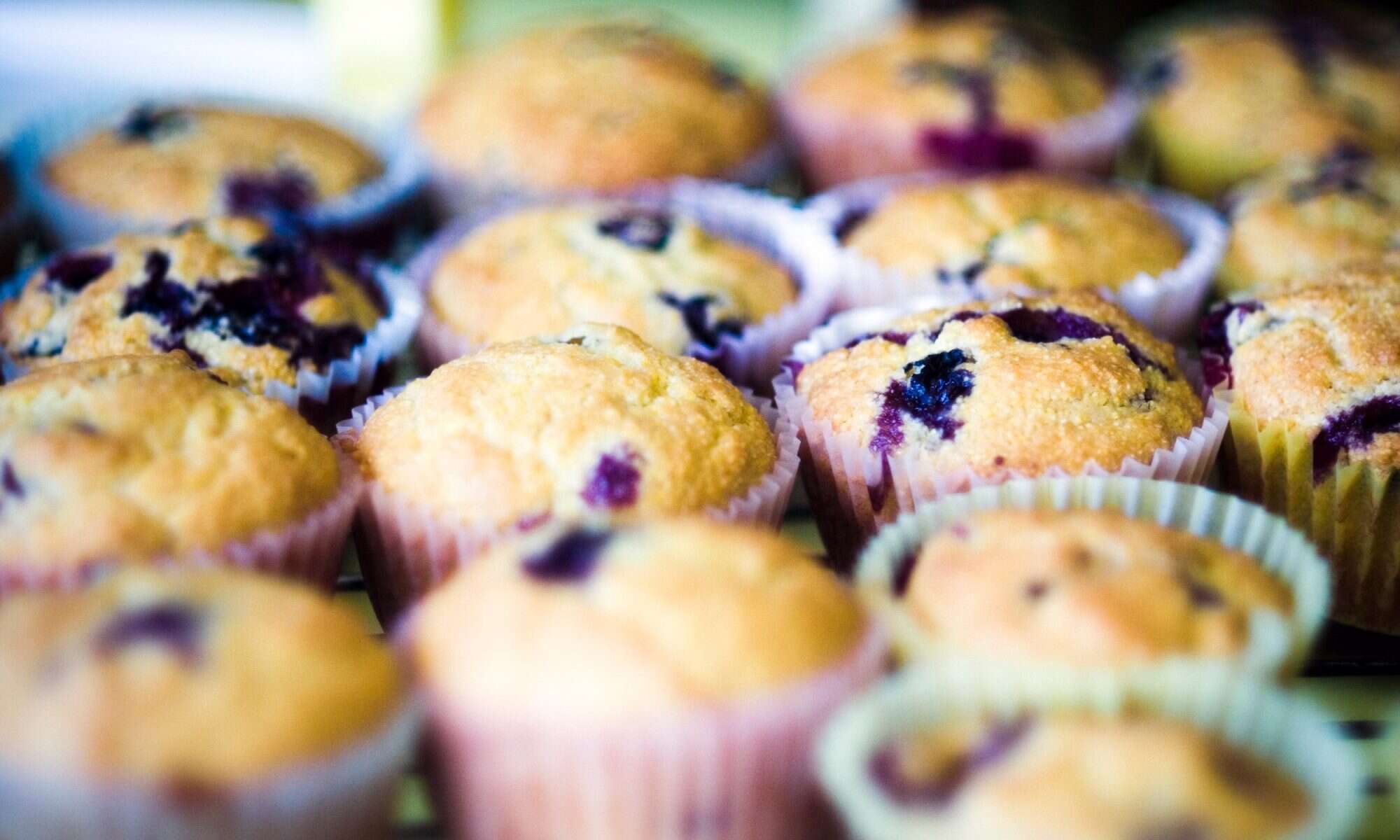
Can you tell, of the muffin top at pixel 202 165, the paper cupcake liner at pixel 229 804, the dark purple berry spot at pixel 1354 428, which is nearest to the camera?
the paper cupcake liner at pixel 229 804

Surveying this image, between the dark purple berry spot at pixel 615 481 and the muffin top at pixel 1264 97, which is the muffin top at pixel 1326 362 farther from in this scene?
the muffin top at pixel 1264 97

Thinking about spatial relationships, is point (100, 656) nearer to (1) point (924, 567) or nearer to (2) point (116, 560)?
(2) point (116, 560)

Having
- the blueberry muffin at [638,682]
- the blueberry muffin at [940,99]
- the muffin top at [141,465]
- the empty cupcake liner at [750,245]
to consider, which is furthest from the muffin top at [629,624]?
the blueberry muffin at [940,99]

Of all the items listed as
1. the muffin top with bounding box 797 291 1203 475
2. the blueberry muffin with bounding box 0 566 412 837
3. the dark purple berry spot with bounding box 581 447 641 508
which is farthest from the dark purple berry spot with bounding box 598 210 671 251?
the blueberry muffin with bounding box 0 566 412 837

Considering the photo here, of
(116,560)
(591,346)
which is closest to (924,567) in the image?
(591,346)

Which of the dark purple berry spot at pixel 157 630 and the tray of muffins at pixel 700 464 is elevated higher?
the dark purple berry spot at pixel 157 630

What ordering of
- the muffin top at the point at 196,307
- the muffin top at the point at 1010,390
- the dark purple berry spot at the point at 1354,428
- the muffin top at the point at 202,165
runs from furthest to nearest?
the muffin top at the point at 202,165
the muffin top at the point at 196,307
the dark purple berry spot at the point at 1354,428
the muffin top at the point at 1010,390
